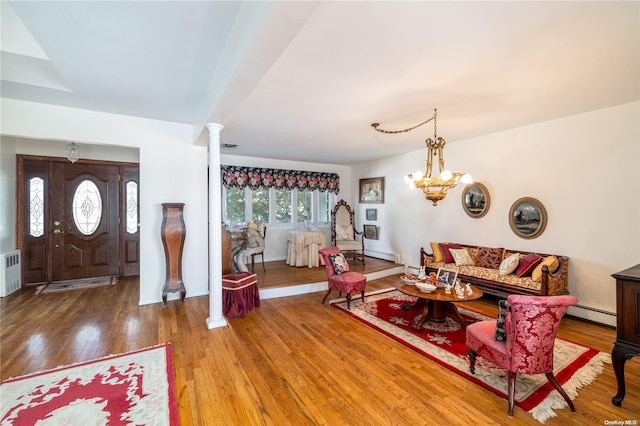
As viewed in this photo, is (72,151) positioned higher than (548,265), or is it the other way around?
(72,151)

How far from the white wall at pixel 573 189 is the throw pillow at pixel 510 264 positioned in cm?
36

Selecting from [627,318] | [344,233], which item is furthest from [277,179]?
[627,318]

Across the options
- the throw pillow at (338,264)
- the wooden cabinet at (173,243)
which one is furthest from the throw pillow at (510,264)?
the wooden cabinet at (173,243)

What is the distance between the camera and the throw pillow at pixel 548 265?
12.1 ft

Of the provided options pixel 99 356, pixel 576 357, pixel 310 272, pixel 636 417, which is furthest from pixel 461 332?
pixel 99 356

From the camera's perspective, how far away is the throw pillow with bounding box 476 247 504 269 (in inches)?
178

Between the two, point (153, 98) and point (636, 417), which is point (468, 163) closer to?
point (636, 417)

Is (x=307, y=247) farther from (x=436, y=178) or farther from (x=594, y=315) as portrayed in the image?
(x=594, y=315)

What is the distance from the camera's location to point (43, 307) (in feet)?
13.0

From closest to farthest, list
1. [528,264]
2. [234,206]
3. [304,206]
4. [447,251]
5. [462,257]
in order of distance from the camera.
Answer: [528,264] < [462,257] < [447,251] < [234,206] < [304,206]

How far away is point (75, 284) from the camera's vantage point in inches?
199

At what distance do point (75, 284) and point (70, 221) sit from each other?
1.24m

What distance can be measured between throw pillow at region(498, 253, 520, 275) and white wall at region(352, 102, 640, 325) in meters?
0.36

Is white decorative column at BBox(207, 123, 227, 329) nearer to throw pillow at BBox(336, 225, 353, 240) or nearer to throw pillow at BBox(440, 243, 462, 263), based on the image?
throw pillow at BBox(336, 225, 353, 240)
